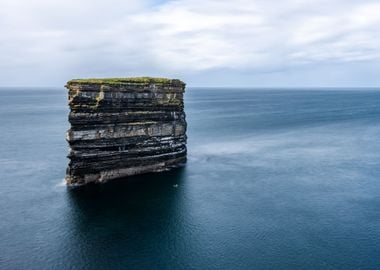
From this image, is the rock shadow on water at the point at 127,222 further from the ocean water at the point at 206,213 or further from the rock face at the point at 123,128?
the rock face at the point at 123,128

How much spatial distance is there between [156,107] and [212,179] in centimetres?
2063

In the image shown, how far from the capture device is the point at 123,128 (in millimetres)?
84188

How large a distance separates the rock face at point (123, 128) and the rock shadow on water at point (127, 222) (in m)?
3.53

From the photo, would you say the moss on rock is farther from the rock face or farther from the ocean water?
the ocean water

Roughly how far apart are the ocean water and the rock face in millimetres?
3685

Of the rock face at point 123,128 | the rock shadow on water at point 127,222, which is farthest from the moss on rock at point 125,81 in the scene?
the rock shadow on water at point 127,222

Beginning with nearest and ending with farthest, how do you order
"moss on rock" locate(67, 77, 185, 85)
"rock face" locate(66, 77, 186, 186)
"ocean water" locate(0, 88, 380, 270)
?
"ocean water" locate(0, 88, 380, 270) → "rock face" locate(66, 77, 186, 186) → "moss on rock" locate(67, 77, 185, 85)

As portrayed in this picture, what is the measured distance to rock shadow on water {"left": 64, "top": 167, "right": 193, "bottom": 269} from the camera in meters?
52.9

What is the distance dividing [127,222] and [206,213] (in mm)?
13294

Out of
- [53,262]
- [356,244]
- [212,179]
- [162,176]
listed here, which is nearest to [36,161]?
[162,176]

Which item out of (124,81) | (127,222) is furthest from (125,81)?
(127,222)

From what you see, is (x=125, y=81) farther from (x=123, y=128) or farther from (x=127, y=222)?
(x=127, y=222)

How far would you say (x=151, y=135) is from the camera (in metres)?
88.3

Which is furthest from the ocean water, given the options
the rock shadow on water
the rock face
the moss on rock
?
the moss on rock
